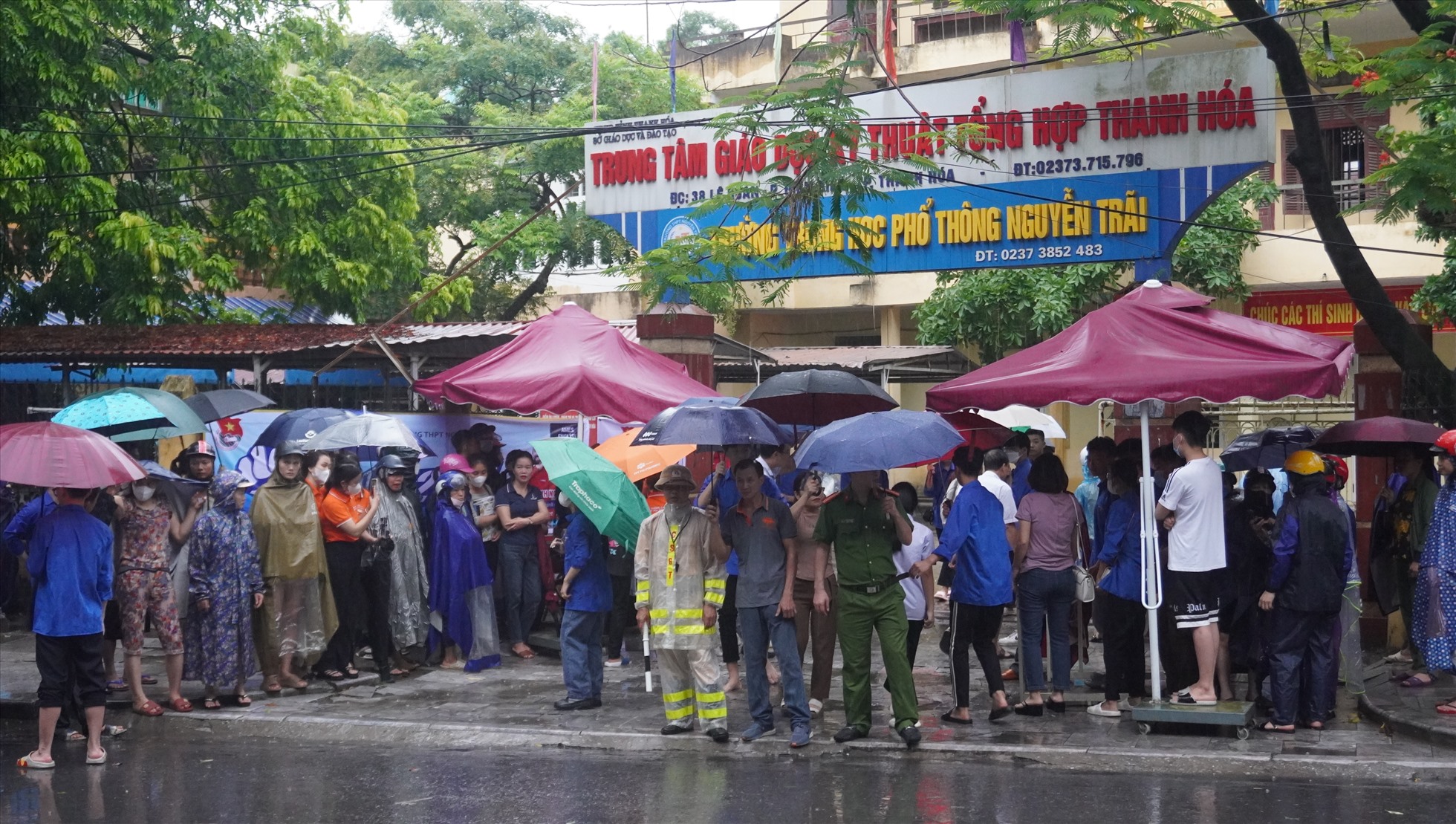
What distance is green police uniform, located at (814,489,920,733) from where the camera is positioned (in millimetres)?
8266

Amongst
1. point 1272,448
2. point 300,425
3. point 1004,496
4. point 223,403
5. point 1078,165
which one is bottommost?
point 1004,496

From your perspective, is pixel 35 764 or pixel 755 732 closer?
pixel 35 764

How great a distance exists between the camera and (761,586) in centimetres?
856

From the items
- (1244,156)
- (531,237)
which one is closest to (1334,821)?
(1244,156)

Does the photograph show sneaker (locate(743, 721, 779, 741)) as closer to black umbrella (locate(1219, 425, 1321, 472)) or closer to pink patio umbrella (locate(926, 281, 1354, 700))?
pink patio umbrella (locate(926, 281, 1354, 700))

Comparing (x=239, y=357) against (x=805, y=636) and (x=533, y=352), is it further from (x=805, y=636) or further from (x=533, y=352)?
(x=805, y=636)

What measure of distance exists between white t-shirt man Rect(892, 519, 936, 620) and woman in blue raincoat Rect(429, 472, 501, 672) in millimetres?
3645

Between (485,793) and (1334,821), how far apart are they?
4293 millimetres

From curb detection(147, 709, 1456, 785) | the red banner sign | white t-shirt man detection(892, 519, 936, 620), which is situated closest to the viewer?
curb detection(147, 709, 1456, 785)

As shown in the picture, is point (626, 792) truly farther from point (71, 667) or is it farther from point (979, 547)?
point (71, 667)

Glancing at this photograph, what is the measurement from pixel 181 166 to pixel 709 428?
1234 centimetres

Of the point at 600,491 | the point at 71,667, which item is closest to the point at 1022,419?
the point at 600,491

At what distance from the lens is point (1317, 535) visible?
8375mm

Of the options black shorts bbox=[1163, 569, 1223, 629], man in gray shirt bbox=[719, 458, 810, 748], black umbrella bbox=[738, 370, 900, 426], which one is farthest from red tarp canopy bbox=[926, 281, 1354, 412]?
man in gray shirt bbox=[719, 458, 810, 748]
